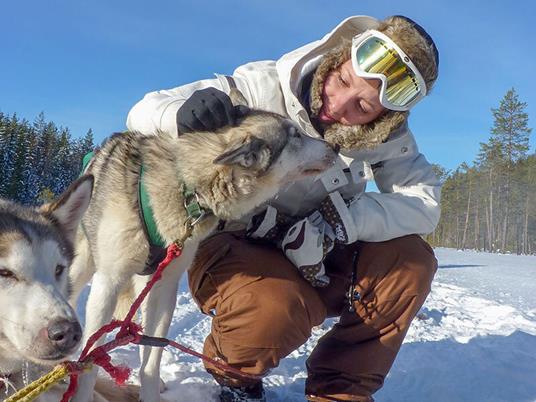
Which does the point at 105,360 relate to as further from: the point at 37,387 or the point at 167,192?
the point at 167,192

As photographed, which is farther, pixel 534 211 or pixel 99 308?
pixel 534 211

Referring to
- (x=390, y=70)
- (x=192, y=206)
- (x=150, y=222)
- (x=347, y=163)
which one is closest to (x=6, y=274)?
(x=150, y=222)

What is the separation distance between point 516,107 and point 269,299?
133 feet

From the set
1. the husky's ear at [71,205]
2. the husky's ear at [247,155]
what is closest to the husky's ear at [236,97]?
the husky's ear at [247,155]

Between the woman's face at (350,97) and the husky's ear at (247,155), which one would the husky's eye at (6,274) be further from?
the woman's face at (350,97)

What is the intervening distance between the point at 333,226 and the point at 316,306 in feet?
1.41

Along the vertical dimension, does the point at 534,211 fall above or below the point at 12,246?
above

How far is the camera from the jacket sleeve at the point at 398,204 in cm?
269

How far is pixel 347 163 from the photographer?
286 centimetres

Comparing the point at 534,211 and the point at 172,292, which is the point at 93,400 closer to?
the point at 172,292

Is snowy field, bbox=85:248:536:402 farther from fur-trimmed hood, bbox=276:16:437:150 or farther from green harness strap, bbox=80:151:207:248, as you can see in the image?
fur-trimmed hood, bbox=276:16:437:150

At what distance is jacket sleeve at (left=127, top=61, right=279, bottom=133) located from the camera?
8.70 ft

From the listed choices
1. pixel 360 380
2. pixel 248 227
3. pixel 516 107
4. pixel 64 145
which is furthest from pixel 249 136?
pixel 64 145

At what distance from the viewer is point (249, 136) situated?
8.43ft
